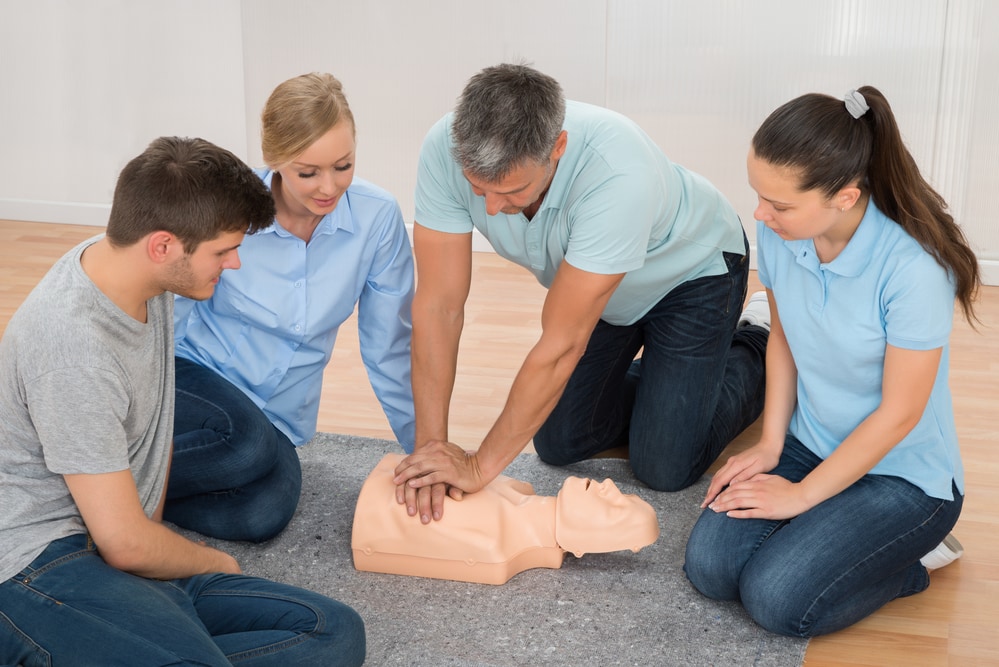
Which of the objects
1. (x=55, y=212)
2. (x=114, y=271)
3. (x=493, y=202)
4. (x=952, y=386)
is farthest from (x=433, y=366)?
(x=55, y=212)

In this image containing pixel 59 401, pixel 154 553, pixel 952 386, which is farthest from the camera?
pixel 952 386

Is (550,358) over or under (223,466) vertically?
over

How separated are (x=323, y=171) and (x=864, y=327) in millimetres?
875

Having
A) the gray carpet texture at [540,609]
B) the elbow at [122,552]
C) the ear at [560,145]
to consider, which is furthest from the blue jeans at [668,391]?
the elbow at [122,552]

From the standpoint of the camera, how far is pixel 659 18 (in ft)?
11.5

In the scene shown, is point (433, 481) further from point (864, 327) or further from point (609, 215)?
point (864, 327)

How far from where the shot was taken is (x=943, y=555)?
1839mm

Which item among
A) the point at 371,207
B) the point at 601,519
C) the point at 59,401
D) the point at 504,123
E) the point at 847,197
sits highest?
the point at 504,123

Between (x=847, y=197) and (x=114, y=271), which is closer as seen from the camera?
(x=114, y=271)

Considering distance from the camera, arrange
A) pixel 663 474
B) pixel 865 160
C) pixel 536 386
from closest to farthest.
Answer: pixel 865 160, pixel 536 386, pixel 663 474

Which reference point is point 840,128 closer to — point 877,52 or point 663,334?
point 663,334

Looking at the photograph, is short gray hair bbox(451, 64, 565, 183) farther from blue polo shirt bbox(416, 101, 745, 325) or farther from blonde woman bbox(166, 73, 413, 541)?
blonde woman bbox(166, 73, 413, 541)

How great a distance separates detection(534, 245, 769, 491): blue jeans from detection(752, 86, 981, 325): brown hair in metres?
0.55

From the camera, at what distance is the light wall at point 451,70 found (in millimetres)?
3412
